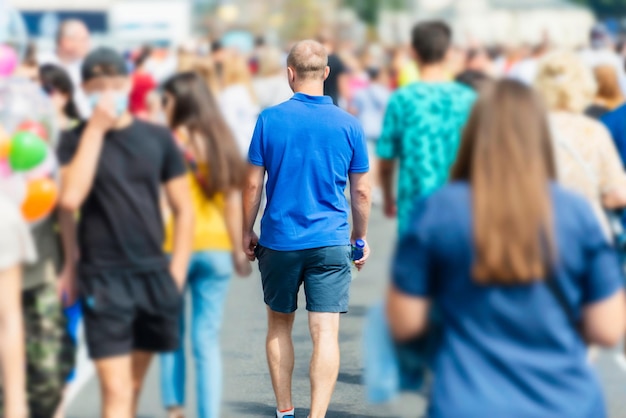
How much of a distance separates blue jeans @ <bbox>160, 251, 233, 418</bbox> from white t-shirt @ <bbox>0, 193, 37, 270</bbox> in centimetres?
159

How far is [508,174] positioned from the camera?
137 inches

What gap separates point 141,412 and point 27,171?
104 inches

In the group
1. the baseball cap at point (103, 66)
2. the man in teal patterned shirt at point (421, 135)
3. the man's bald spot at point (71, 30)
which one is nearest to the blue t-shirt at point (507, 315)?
the baseball cap at point (103, 66)

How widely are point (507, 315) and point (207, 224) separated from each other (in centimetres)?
303

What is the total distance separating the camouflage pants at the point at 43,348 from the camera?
5.12m

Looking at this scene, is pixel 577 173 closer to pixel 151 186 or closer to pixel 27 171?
pixel 151 186

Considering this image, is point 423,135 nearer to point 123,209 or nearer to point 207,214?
point 207,214

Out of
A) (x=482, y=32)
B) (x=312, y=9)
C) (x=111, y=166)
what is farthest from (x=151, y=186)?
(x=482, y=32)

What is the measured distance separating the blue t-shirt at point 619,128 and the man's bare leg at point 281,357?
6.72 ft

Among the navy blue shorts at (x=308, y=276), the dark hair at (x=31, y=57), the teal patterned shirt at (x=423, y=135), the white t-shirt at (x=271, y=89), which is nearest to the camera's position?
the navy blue shorts at (x=308, y=276)

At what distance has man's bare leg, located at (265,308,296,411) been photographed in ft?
21.8

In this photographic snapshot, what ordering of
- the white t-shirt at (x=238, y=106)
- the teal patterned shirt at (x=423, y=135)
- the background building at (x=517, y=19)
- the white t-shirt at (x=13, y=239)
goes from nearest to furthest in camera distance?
1. the white t-shirt at (x=13, y=239)
2. the teal patterned shirt at (x=423, y=135)
3. the white t-shirt at (x=238, y=106)
4. the background building at (x=517, y=19)

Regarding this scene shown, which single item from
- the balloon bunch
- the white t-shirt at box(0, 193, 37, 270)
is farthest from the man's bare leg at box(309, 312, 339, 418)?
the white t-shirt at box(0, 193, 37, 270)

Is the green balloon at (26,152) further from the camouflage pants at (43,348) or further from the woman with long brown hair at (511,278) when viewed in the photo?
the woman with long brown hair at (511,278)
